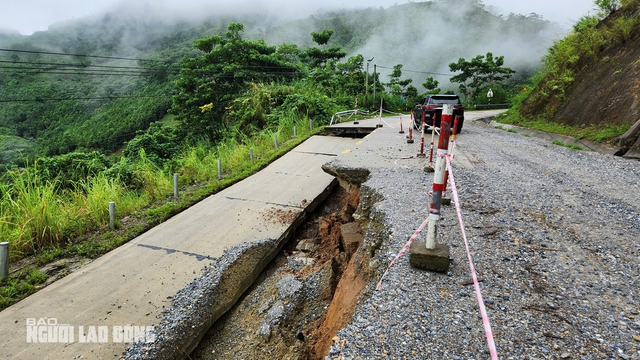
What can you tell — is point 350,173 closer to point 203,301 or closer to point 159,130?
point 203,301

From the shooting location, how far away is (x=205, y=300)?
12.2 feet

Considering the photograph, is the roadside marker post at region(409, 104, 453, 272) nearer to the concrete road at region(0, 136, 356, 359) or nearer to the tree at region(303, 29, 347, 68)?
the concrete road at region(0, 136, 356, 359)

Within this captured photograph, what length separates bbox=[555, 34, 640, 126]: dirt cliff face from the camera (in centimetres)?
916

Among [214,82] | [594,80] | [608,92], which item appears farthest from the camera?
[214,82]

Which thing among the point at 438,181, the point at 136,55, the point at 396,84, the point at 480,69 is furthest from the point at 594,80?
the point at 136,55

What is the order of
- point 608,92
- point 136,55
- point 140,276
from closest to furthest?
point 140,276, point 608,92, point 136,55

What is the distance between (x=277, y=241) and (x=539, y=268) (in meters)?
3.47

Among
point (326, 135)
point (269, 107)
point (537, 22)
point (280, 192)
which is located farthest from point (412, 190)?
point (537, 22)

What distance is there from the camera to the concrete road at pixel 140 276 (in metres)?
3.11

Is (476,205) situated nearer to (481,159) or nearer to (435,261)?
(435,261)

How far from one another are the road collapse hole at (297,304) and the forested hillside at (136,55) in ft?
20.3

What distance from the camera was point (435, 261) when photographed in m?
2.76

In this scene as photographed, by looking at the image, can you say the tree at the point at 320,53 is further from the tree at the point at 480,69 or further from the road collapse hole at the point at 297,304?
the road collapse hole at the point at 297,304

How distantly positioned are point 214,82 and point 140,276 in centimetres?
1840
